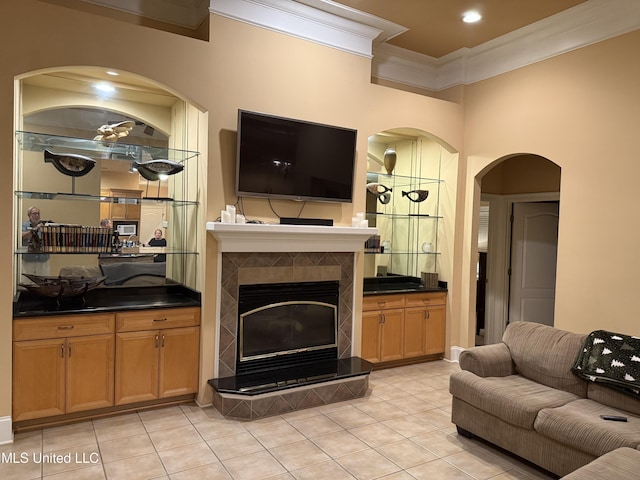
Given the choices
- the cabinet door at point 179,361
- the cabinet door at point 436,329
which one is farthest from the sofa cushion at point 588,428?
the cabinet door at point 179,361

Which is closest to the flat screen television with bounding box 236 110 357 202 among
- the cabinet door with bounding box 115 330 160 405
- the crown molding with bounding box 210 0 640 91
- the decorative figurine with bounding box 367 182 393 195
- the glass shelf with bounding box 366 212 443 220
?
the decorative figurine with bounding box 367 182 393 195

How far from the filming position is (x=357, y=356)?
4.68 meters

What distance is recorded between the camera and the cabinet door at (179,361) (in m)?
3.80

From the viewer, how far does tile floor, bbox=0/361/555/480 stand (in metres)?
2.90

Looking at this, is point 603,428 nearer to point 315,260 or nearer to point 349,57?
point 315,260

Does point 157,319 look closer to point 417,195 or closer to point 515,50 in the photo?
point 417,195

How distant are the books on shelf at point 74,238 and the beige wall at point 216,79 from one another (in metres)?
0.36

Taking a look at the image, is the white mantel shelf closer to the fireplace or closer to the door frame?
the fireplace

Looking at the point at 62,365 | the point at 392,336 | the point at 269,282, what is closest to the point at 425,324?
the point at 392,336

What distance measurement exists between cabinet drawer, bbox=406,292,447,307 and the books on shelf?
10.6 ft

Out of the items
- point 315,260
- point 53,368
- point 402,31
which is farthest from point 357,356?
point 402,31

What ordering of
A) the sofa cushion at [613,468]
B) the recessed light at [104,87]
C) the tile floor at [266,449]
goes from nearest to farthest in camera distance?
the sofa cushion at [613,468] < the tile floor at [266,449] < the recessed light at [104,87]

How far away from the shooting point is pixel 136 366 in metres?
3.69

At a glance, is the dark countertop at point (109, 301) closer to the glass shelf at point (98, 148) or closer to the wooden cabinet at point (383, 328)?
the glass shelf at point (98, 148)
